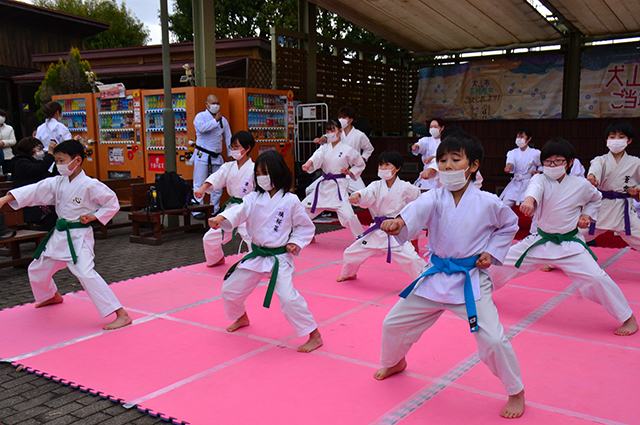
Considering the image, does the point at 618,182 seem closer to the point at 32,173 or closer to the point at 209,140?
the point at 209,140

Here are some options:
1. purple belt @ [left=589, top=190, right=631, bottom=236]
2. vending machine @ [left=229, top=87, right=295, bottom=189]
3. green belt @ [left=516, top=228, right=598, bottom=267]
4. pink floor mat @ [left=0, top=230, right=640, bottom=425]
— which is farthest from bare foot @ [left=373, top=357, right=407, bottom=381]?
vending machine @ [left=229, top=87, right=295, bottom=189]

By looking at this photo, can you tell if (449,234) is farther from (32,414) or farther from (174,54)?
(174,54)

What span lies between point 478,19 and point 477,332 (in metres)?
10.4

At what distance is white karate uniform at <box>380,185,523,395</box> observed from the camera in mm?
2838

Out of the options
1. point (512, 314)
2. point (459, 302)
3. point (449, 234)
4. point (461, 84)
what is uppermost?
point (461, 84)

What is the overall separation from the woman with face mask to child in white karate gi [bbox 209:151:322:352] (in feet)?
12.8

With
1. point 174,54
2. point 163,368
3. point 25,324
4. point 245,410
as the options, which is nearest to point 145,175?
point 174,54

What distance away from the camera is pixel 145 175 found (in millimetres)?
11547

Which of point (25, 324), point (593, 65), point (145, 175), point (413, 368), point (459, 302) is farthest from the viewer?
point (593, 65)

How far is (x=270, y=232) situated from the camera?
12.4 feet

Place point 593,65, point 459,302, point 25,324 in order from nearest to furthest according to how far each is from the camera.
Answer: point 459,302, point 25,324, point 593,65

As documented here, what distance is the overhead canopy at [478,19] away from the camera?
1059 centimetres

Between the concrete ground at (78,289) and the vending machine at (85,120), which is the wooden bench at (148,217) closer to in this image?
the concrete ground at (78,289)

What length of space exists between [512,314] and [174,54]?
43.0 feet
